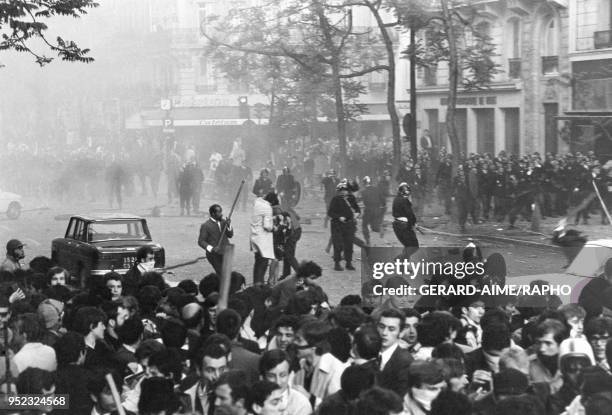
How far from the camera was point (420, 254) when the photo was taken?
37.7ft

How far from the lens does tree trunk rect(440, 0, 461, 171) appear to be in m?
22.4

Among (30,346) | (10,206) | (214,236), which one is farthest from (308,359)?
(10,206)

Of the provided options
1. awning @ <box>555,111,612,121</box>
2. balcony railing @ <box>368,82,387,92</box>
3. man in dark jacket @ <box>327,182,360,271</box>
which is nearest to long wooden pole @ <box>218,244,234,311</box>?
man in dark jacket @ <box>327,182,360,271</box>

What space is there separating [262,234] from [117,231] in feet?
7.58

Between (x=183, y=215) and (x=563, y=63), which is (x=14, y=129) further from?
(x=563, y=63)

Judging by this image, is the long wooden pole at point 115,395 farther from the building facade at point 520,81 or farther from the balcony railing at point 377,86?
the balcony railing at point 377,86

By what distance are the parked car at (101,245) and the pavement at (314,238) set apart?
39.1 inches

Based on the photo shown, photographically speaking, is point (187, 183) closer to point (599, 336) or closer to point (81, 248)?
point (81, 248)

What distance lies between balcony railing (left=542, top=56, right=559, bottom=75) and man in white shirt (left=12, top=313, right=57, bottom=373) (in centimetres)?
1975

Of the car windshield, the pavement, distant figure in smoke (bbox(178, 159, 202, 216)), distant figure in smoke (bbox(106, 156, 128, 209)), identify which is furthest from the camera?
distant figure in smoke (bbox(106, 156, 128, 209))

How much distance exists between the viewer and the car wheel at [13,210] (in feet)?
90.9

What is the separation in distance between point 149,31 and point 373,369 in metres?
28.0

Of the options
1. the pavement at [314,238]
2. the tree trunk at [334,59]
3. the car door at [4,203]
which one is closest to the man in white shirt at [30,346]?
the pavement at [314,238]

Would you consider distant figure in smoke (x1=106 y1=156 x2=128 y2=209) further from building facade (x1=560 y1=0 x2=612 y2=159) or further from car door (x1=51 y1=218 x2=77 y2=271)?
car door (x1=51 y1=218 x2=77 y2=271)
